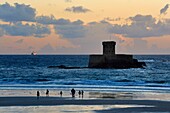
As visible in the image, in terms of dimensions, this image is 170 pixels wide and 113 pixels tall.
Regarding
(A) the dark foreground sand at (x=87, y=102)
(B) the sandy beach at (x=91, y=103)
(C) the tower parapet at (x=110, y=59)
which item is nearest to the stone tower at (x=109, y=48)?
(C) the tower parapet at (x=110, y=59)

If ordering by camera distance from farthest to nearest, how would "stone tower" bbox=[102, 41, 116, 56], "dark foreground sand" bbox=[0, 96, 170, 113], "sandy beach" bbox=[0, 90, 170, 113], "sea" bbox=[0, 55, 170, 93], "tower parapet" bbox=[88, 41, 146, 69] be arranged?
"tower parapet" bbox=[88, 41, 146, 69]
"stone tower" bbox=[102, 41, 116, 56]
"sea" bbox=[0, 55, 170, 93]
"dark foreground sand" bbox=[0, 96, 170, 113]
"sandy beach" bbox=[0, 90, 170, 113]

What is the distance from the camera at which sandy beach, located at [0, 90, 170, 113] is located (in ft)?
128

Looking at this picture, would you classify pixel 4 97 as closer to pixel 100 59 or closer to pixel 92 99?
pixel 92 99

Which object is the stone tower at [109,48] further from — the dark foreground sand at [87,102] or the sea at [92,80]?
the dark foreground sand at [87,102]

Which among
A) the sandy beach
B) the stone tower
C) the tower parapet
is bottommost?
the sandy beach

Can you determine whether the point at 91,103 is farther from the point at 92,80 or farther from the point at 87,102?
the point at 92,80

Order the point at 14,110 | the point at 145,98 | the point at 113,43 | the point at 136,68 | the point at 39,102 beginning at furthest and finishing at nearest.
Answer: the point at 136,68 < the point at 113,43 < the point at 145,98 < the point at 39,102 < the point at 14,110

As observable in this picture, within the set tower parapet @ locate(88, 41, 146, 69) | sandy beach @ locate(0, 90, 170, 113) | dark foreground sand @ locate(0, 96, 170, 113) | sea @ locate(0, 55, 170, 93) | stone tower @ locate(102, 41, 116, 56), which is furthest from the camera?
tower parapet @ locate(88, 41, 146, 69)

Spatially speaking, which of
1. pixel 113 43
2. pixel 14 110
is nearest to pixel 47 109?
pixel 14 110

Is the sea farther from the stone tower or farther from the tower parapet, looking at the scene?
the stone tower

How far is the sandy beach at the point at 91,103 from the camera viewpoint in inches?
1539

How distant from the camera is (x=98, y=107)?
131 ft

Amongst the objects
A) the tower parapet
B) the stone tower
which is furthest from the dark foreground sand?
the tower parapet

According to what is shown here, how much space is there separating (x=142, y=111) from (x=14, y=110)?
10912mm
